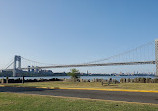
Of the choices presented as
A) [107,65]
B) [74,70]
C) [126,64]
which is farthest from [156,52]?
[74,70]

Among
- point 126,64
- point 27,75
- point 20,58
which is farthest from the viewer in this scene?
point 27,75

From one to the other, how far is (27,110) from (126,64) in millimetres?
63746

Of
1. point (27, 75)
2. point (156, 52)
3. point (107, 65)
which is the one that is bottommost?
point (27, 75)

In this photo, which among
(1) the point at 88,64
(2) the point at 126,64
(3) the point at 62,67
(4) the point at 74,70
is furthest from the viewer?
(3) the point at 62,67

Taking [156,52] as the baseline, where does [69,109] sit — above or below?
below

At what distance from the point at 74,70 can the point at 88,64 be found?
134 ft

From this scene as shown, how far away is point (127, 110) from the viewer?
22.0 feet

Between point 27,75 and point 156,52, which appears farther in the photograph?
point 27,75

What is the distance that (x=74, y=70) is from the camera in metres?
37.4

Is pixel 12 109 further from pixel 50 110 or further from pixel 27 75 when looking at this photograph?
pixel 27 75

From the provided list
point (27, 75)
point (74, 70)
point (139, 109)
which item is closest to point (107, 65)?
point (74, 70)

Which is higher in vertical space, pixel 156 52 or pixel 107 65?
pixel 156 52

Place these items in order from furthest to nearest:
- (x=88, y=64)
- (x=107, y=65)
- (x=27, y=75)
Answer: (x=27, y=75) < (x=88, y=64) < (x=107, y=65)

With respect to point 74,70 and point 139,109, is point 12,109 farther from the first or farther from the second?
point 74,70
